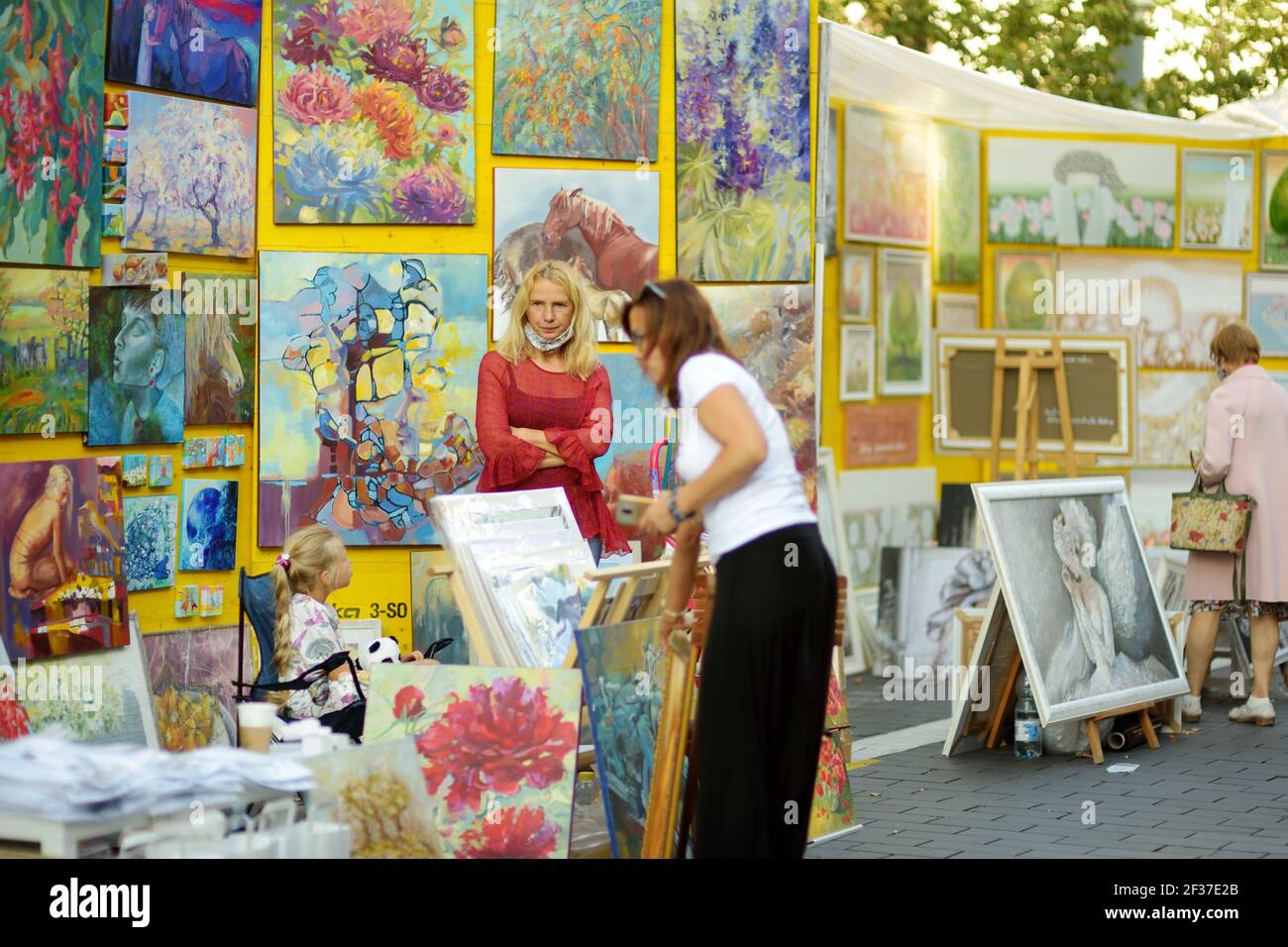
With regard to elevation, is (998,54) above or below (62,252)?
above

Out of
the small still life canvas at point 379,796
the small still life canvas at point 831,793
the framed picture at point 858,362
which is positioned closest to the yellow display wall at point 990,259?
the framed picture at point 858,362

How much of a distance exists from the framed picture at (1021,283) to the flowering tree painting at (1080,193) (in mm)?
111

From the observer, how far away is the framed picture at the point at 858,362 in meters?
9.98

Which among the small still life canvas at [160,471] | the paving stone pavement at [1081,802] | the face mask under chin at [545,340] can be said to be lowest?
the paving stone pavement at [1081,802]

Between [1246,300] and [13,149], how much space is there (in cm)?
796

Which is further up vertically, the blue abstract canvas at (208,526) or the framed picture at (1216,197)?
the framed picture at (1216,197)

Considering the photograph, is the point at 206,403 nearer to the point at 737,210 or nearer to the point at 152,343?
the point at 152,343

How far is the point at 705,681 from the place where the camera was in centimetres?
418

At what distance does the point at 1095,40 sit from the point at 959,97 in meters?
4.38

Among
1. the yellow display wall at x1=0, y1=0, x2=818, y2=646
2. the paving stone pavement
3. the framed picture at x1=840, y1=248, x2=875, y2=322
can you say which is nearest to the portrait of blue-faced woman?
the yellow display wall at x1=0, y1=0, x2=818, y2=646

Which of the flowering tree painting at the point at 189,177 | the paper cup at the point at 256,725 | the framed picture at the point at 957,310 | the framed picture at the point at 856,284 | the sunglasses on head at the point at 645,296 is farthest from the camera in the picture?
the framed picture at the point at 957,310

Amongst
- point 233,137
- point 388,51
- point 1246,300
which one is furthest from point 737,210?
point 1246,300

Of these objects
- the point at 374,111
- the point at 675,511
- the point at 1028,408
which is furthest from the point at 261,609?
the point at 1028,408

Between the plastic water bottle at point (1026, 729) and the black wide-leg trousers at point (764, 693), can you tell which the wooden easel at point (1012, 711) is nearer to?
the plastic water bottle at point (1026, 729)
